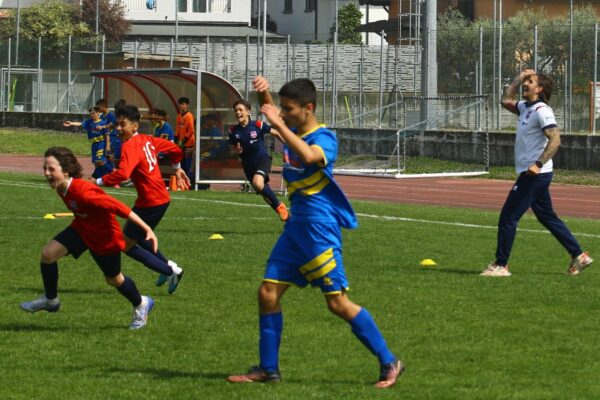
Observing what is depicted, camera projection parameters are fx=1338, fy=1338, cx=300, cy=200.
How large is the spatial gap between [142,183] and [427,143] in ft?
87.0

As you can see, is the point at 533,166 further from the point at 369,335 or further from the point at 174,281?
the point at 369,335

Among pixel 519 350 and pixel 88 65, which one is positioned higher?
pixel 88 65

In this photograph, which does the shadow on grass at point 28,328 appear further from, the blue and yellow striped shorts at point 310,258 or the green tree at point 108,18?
the green tree at point 108,18

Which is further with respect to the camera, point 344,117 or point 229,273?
point 344,117

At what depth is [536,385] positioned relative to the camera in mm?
7828

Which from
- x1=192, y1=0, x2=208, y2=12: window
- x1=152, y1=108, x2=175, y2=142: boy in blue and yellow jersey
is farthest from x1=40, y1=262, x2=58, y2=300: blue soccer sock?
x1=192, y1=0, x2=208, y2=12: window

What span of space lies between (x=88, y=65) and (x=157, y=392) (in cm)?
4579

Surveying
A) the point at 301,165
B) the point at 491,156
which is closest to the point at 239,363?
the point at 301,165

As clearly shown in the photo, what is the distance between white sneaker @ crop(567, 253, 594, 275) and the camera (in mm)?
13188

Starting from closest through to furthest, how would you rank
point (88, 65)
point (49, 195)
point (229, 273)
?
1. point (229, 273)
2. point (49, 195)
3. point (88, 65)

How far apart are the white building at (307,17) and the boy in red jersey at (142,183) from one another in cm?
7431

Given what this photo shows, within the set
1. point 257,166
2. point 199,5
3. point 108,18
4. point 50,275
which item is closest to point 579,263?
point 50,275

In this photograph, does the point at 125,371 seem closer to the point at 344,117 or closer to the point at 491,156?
the point at 491,156

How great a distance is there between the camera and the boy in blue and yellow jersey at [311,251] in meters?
7.68
